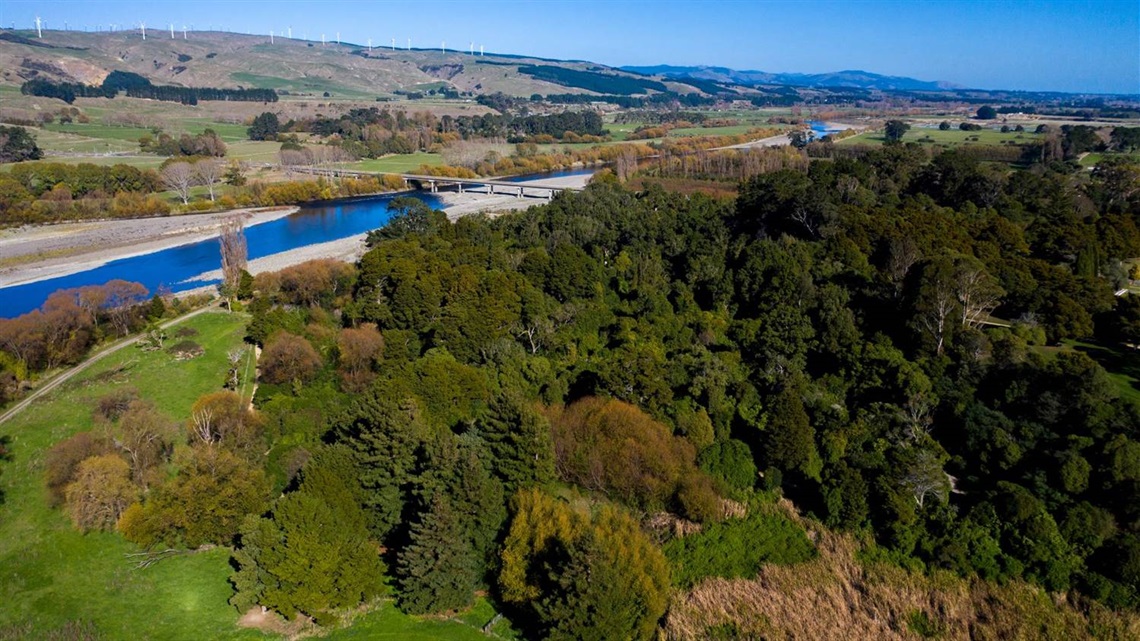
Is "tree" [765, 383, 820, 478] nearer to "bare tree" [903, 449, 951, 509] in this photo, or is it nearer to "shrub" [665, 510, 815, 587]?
"shrub" [665, 510, 815, 587]

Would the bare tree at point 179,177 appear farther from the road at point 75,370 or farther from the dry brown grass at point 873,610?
the dry brown grass at point 873,610

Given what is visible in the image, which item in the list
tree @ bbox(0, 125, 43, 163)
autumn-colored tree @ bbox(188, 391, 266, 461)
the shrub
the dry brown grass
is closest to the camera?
the dry brown grass

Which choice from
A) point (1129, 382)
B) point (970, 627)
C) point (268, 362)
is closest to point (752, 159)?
point (1129, 382)

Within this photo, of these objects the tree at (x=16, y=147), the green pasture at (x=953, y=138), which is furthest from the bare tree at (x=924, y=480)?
the tree at (x=16, y=147)

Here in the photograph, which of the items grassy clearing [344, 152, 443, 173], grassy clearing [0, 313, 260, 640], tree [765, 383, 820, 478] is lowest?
grassy clearing [0, 313, 260, 640]

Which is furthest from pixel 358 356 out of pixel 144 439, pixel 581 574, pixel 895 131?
pixel 895 131

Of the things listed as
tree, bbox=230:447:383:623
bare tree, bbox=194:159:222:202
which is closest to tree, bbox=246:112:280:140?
bare tree, bbox=194:159:222:202

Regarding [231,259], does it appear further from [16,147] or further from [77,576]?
[16,147]

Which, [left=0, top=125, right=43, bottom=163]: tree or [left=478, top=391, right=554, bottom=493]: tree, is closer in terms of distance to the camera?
[left=478, top=391, right=554, bottom=493]: tree
